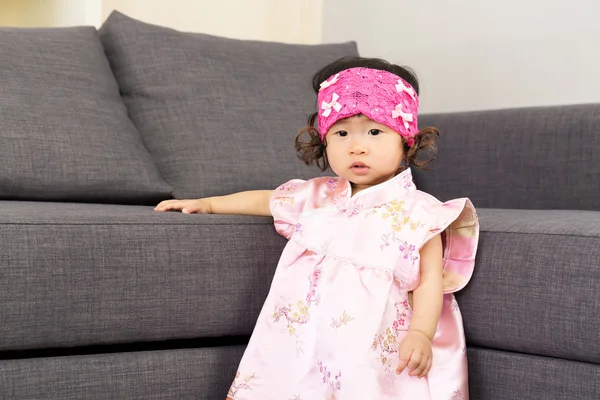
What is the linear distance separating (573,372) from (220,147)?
3.28 ft

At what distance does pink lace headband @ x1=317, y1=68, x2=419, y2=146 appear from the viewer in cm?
140

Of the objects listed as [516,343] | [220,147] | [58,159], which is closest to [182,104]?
[220,147]

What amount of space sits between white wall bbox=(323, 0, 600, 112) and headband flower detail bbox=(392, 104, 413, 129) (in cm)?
114

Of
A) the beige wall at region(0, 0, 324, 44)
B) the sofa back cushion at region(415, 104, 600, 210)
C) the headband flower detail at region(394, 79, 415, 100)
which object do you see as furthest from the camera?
the beige wall at region(0, 0, 324, 44)

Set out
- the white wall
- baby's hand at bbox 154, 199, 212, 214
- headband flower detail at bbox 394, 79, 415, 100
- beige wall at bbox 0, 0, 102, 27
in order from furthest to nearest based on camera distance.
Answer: beige wall at bbox 0, 0, 102, 27, the white wall, baby's hand at bbox 154, 199, 212, 214, headband flower detail at bbox 394, 79, 415, 100

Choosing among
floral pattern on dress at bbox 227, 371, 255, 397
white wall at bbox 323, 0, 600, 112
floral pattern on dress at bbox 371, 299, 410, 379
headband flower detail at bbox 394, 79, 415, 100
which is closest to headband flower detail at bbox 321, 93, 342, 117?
headband flower detail at bbox 394, 79, 415, 100

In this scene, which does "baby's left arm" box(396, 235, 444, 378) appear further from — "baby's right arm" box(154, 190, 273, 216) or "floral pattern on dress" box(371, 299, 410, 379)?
"baby's right arm" box(154, 190, 273, 216)

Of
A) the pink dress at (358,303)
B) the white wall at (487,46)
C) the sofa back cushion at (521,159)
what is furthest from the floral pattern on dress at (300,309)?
the white wall at (487,46)

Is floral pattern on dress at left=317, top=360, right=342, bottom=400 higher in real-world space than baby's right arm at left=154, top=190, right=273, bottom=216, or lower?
lower

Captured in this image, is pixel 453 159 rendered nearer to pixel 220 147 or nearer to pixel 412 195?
pixel 220 147

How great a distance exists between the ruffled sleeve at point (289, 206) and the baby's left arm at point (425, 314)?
24cm

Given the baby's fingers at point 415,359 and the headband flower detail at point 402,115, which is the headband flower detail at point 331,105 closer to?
the headband flower detail at point 402,115

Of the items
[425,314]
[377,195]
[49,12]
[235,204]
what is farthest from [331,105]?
[49,12]

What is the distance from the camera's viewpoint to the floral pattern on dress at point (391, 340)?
127cm
